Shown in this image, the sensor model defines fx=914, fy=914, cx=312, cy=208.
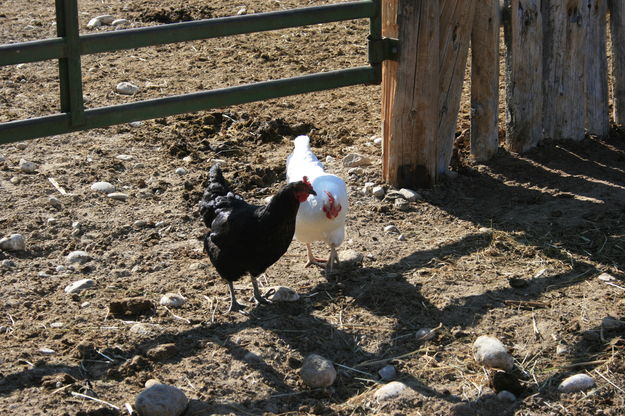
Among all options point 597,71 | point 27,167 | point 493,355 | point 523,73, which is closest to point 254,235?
point 493,355

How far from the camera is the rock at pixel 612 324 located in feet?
16.5

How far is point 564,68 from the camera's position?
708 cm

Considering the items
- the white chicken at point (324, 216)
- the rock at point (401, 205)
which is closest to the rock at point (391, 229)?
the rock at point (401, 205)

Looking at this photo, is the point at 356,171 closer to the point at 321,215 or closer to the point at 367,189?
the point at 367,189

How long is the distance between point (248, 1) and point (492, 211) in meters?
5.13

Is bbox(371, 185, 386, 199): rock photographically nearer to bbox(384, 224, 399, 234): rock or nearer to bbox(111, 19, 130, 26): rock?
bbox(384, 224, 399, 234): rock

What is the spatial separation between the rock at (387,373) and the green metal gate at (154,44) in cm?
214

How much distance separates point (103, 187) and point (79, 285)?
149 cm

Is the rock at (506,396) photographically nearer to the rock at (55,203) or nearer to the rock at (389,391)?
the rock at (389,391)

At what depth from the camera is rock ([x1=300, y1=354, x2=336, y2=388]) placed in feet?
15.2

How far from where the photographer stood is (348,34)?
992cm

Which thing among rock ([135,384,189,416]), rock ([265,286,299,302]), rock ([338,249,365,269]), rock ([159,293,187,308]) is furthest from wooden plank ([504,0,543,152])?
rock ([135,384,189,416])

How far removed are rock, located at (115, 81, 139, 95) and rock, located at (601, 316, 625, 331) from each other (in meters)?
5.04

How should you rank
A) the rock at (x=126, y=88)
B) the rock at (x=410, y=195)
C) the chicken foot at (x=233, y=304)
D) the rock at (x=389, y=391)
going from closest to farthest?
the rock at (x=389, y=391) < the chicken foot at (x=233, y=304) < the rock at (x=410, y=195) < the rock at (x=126, y=88)
